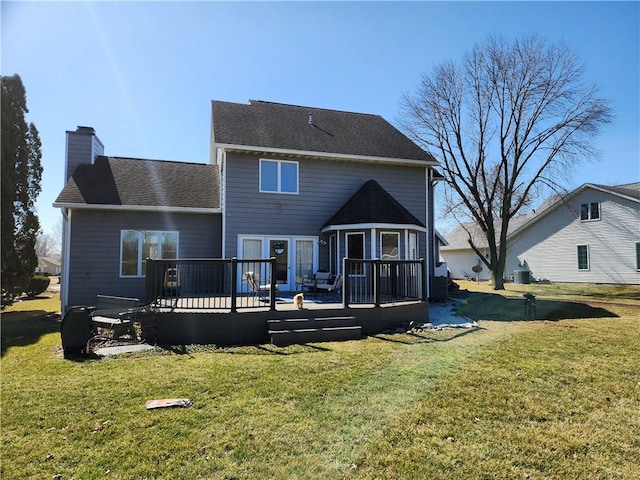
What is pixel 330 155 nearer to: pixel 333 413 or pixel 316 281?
pixel 316 281

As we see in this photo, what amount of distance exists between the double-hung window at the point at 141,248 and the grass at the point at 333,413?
6.13 metres

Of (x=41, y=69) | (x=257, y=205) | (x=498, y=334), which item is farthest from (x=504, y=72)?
(x=41, y=69)

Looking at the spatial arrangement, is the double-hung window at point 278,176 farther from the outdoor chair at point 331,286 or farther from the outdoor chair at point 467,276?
the outdoor chair at point 467,276

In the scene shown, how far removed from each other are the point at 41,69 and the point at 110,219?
19.9 feet

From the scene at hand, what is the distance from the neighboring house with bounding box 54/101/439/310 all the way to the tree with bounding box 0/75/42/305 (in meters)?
2.02

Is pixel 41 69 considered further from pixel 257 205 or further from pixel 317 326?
pixel 317 326

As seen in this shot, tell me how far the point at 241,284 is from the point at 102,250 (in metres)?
4.84

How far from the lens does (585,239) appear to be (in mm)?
23484

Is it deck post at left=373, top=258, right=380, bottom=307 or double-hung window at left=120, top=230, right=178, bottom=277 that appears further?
double-hung window at left=120, top=230, right=178, bottom=277

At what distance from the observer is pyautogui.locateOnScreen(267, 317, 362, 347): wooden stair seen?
746 cm

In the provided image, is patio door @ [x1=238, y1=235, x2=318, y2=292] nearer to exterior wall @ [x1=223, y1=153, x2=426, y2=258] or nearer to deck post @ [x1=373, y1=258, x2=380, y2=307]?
exterior wall @ [x1=223, y1=153, x2=426, y2=258]

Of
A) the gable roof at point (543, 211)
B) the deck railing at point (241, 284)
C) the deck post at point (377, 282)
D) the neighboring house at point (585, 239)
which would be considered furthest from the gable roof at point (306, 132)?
the neighboring house at point (585, 239)

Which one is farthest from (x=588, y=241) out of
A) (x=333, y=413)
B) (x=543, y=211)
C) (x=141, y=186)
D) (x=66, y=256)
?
(x=66, y=256)

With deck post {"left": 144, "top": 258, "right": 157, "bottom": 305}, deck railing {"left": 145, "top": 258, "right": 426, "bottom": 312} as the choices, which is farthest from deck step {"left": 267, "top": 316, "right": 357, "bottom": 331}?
deck post {"left": 144, "top": 258, "right": 157, "bottom": 305}
